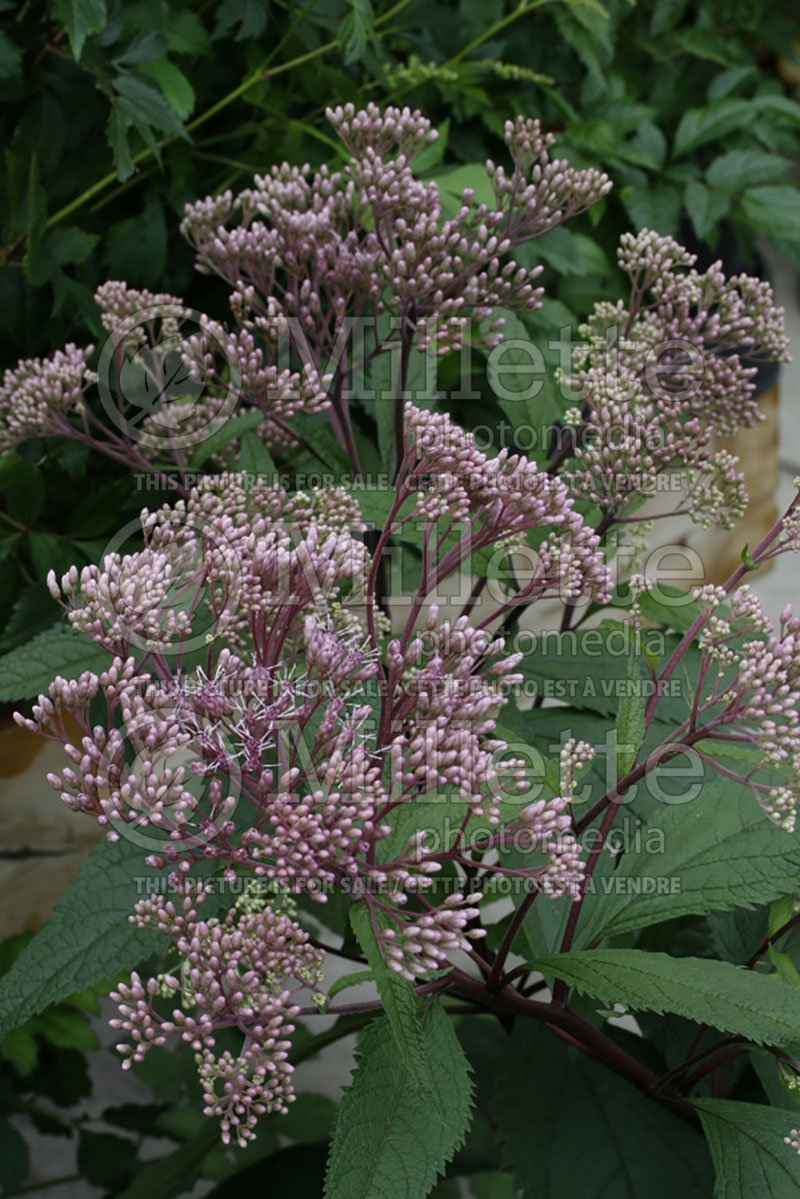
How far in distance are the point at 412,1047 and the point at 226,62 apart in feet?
4.26

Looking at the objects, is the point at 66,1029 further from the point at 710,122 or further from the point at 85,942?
the point at 710,122

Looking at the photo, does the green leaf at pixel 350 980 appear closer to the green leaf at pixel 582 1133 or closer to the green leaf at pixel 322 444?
the green leaf at pixel 582 1133

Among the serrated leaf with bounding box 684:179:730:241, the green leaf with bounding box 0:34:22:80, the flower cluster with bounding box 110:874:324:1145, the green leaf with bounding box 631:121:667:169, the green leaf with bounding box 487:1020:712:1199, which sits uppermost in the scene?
the green leaf with bounding box 631:121:667:169

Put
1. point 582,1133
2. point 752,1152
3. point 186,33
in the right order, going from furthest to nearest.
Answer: point 186,33
point 582,1133
point 752,1152

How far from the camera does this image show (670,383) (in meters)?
0.89

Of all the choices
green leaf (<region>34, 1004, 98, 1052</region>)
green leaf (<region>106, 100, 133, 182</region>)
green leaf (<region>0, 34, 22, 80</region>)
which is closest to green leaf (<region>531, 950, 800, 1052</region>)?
green leaf (<region>106, 100, 133, 182</region>)

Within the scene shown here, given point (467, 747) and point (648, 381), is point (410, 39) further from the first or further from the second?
point (467, 747)

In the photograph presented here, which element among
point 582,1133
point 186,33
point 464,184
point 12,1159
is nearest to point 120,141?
point 186,33

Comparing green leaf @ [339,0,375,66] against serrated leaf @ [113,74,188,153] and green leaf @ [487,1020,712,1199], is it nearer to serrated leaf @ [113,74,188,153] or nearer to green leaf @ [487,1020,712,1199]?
serrated leaf @ [113,74,188,153]

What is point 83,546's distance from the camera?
117 cm

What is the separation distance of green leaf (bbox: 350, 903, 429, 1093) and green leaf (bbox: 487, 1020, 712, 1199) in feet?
0.81

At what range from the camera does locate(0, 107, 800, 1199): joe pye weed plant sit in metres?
0.57

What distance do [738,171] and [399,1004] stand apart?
1672mm

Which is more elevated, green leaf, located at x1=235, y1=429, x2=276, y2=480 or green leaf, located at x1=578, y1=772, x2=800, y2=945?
green leaf, located at x1=235, y1=429, x2=276, y2=480
